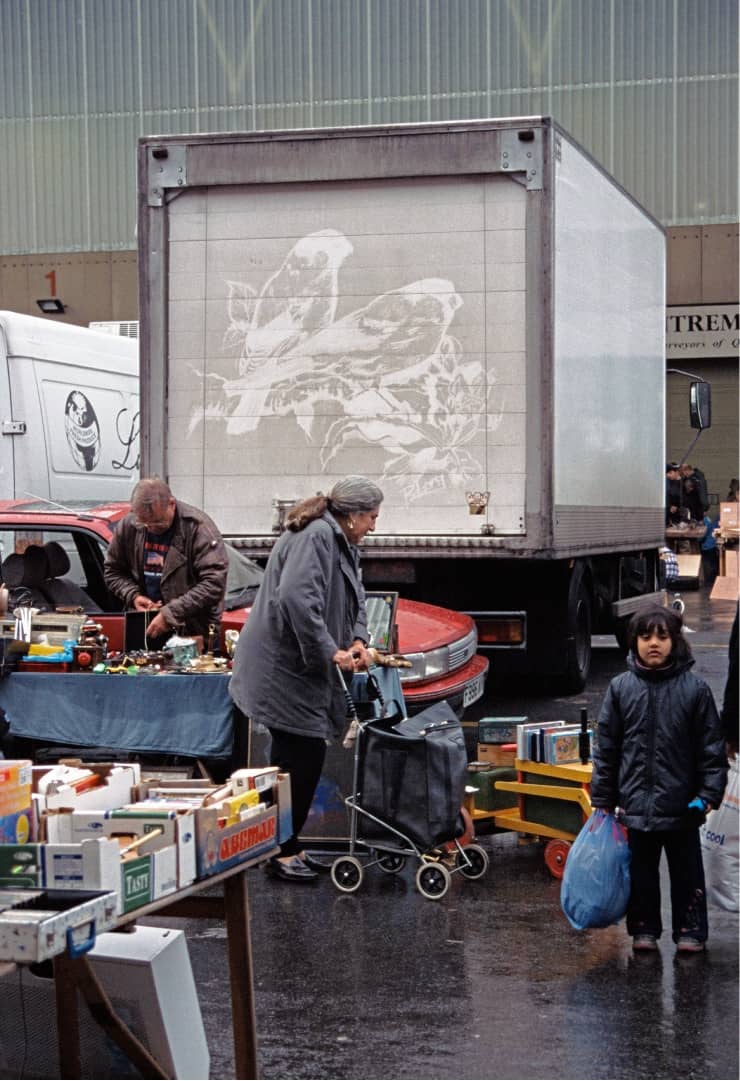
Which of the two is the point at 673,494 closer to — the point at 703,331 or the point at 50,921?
the point at 703,331

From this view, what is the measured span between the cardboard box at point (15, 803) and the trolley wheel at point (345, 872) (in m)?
3.49

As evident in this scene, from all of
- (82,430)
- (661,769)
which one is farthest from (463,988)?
(82,430)

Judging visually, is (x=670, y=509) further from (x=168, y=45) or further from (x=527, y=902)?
(x=527, y=902)

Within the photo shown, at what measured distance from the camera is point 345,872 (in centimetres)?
750

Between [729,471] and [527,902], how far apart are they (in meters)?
25.4

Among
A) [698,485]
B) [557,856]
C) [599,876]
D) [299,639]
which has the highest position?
[698,485]

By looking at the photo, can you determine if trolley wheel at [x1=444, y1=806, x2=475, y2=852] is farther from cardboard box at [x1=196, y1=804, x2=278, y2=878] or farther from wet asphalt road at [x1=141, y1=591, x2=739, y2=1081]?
cardboard box at [x1=196, y1=804, x2=278, y2=878]

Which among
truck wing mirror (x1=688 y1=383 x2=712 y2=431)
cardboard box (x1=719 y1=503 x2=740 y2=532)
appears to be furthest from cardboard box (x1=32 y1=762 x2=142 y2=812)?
cardboard box (x1=719 y1=503 x2=740 y2=532)

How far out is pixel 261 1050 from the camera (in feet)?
17.6

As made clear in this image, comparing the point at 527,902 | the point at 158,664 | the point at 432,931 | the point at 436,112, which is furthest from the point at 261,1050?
the point at 436,112

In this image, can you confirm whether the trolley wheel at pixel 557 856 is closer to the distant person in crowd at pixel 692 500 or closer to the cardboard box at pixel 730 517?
the cardboard box at pixel 730 517

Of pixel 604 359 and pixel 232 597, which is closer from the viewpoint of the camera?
pixel 232 597

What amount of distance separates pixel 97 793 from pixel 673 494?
23015 mm

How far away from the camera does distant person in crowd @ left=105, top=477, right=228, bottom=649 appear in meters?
8.80
